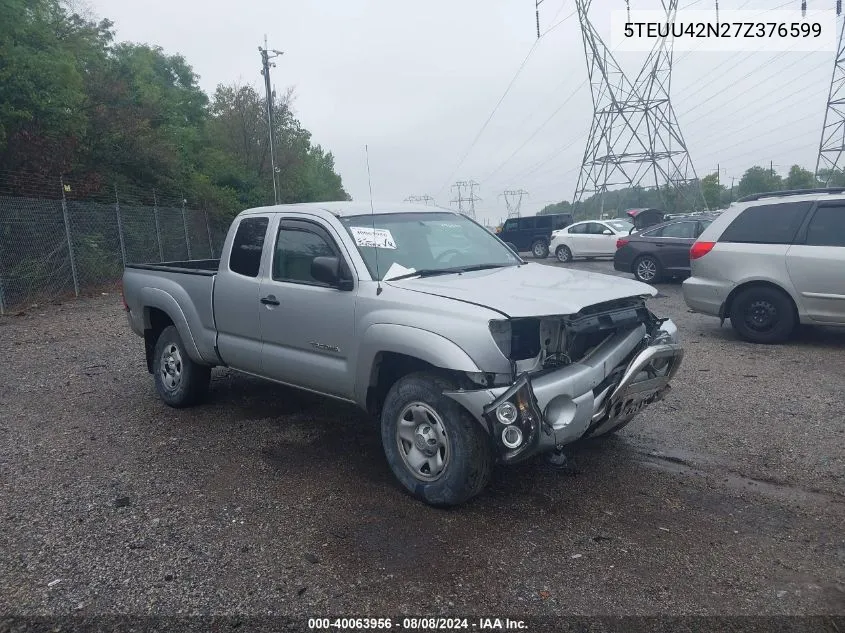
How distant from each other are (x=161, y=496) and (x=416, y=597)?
208 centimetres

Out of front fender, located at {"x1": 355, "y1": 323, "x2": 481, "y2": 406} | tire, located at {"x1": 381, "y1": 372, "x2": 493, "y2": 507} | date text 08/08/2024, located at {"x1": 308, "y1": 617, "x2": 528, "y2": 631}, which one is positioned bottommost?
date text 08/08/2024, located at {"x1": 308, "y1": 617, "x2": 528, "y2": 631}

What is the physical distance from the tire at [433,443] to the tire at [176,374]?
263 centimetres

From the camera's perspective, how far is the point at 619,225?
23.2 m

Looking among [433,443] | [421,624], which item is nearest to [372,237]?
[433,443]

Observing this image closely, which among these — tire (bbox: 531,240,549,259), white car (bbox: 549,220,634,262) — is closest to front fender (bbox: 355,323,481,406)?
white car (bbox: 549,220,634,262)

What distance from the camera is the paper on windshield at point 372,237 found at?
4781 mm

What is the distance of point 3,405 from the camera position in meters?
6.74

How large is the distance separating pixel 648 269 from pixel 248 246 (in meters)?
11.9

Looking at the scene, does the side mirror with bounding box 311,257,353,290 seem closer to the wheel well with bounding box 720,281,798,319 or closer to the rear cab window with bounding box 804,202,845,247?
the wheel well with bounding box 720,281,798,319

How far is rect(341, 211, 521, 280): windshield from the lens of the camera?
186 inches

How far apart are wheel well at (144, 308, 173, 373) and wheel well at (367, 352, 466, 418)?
9.48ft

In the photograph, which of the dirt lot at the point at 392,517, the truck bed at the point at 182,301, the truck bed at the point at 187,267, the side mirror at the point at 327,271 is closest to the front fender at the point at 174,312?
the truck bed at the point at 182,301

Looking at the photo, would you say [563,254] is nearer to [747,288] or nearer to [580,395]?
[747,288]

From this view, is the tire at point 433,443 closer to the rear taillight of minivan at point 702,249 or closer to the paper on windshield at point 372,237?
the paper on windshield at point 372,237
